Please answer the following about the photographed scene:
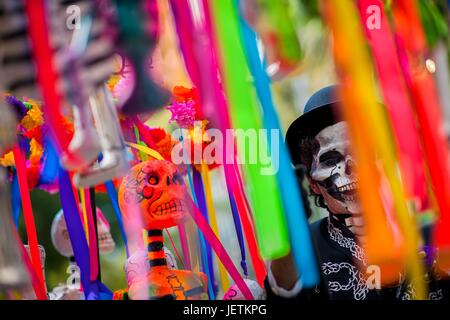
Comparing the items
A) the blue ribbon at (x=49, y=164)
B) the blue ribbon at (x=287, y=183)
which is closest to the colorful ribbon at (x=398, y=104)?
the blue ribbon at (x=287, y=183)

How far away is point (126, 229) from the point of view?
2.37 meters

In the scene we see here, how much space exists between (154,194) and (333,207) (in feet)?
1.89

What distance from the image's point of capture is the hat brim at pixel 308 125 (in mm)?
2295

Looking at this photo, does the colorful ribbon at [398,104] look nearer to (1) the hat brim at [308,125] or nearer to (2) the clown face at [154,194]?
(1) the hat brim at [308,125]

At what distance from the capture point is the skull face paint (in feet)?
7.38

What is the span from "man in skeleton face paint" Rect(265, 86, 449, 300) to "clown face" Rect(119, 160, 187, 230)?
1.21 ft

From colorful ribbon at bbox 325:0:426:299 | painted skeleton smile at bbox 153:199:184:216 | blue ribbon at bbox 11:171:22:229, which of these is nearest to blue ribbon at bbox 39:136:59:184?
blue ribbon at bbox 11:171:22:229

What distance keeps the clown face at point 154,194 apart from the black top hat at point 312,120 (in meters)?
0.39

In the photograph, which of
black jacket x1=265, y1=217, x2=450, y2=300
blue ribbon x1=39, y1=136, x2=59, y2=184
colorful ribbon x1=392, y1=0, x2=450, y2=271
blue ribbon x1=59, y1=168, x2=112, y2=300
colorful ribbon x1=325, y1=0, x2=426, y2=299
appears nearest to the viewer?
colorful ribbon x1=325, y1=0, x2=426, y2=299

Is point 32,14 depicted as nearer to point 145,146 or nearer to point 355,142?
point 145,146

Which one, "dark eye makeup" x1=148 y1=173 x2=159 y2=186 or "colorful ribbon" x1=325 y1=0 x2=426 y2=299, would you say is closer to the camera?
"colorful ribbon" x1=325 y1=0 x2=426 y2=299

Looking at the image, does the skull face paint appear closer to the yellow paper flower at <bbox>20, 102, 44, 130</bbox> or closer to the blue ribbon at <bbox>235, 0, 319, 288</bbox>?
the blue ribbon at <bbox>235, 0, 319, 288</bbox>

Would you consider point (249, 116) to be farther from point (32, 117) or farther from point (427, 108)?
point (32, 117)

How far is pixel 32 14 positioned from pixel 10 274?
78 cm
